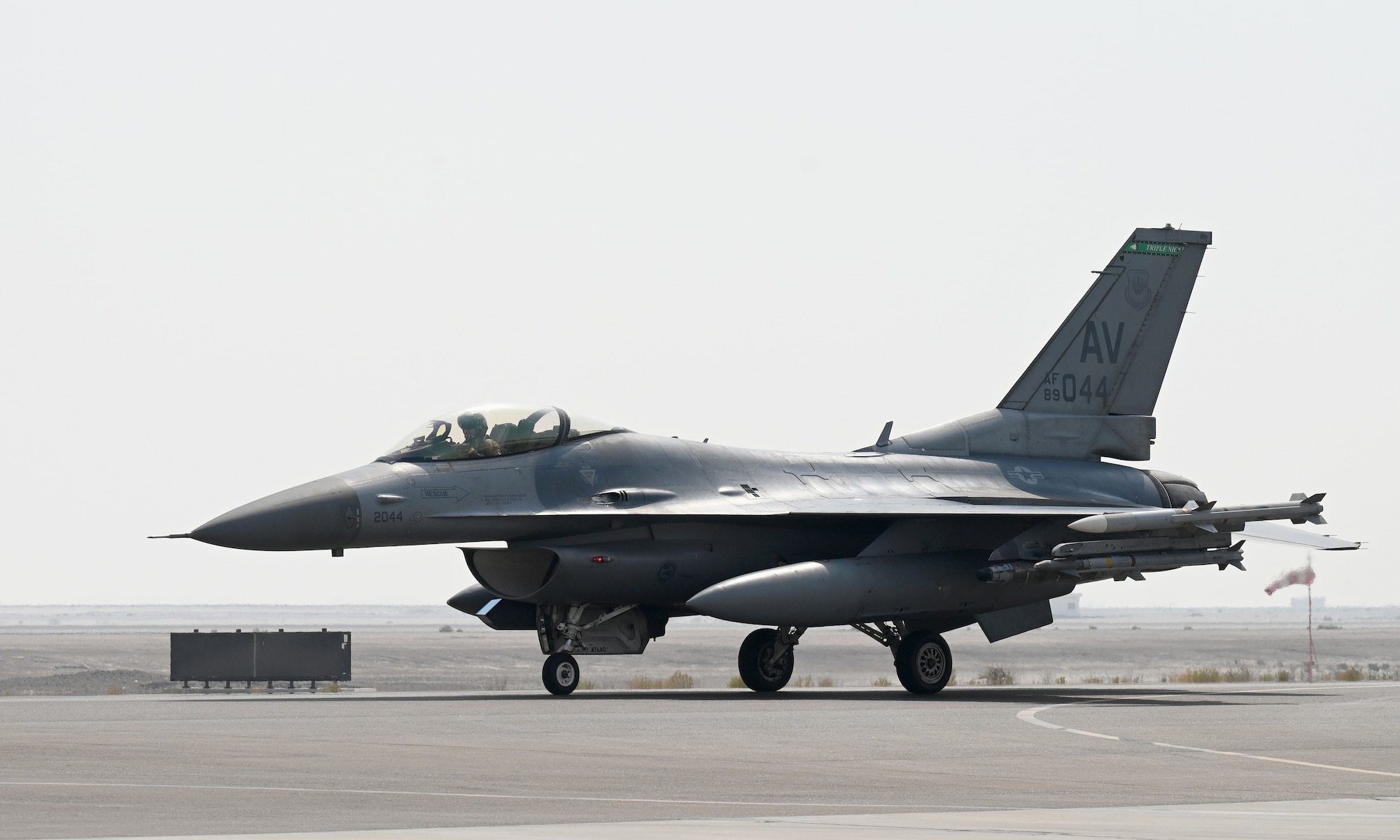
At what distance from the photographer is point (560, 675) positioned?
74.9ft

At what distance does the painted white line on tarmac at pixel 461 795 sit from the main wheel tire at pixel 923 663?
45.3 feet

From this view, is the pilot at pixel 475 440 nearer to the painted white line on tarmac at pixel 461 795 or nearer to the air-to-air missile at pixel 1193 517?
the air-to-air missile at pixel 1193 517

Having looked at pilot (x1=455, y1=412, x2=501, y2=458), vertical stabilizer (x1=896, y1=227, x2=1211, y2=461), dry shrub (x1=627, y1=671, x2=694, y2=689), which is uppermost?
vertical stabilizer (x1=896, y1=227, x2=1211, y2=461)

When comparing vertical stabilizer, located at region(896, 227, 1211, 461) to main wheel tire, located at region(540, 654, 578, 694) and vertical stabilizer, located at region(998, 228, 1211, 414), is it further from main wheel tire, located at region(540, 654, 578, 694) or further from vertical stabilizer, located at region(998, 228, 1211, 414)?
main wheel tire, located at region(540, 654, 578, 694)

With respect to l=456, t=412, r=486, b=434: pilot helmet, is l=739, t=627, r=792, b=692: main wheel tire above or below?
below

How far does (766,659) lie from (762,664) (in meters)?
0.09

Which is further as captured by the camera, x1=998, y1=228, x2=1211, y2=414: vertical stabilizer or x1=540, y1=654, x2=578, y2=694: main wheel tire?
x1=998, y1=228, x2=1211, y2=414: vertical stabilizer

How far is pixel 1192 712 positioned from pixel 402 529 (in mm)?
8961

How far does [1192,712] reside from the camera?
19281 mm

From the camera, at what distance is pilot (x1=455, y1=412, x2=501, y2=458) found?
22562mm

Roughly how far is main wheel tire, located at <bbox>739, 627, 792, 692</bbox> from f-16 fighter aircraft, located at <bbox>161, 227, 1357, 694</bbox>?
25 mm

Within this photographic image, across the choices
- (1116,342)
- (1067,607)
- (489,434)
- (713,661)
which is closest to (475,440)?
(489,434)

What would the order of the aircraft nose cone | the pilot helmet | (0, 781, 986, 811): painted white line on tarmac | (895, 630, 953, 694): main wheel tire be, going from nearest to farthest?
(0, 781, 986, 811): painted white line on tarmac < the aircraft nose cone < the pilot helmet < (895, 630, 953, 694): main wheel tire

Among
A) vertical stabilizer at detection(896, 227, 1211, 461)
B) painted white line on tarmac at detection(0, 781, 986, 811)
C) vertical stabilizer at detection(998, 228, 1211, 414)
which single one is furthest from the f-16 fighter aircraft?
painted white line on tarmac at detection(0, 781, 986, 811)
